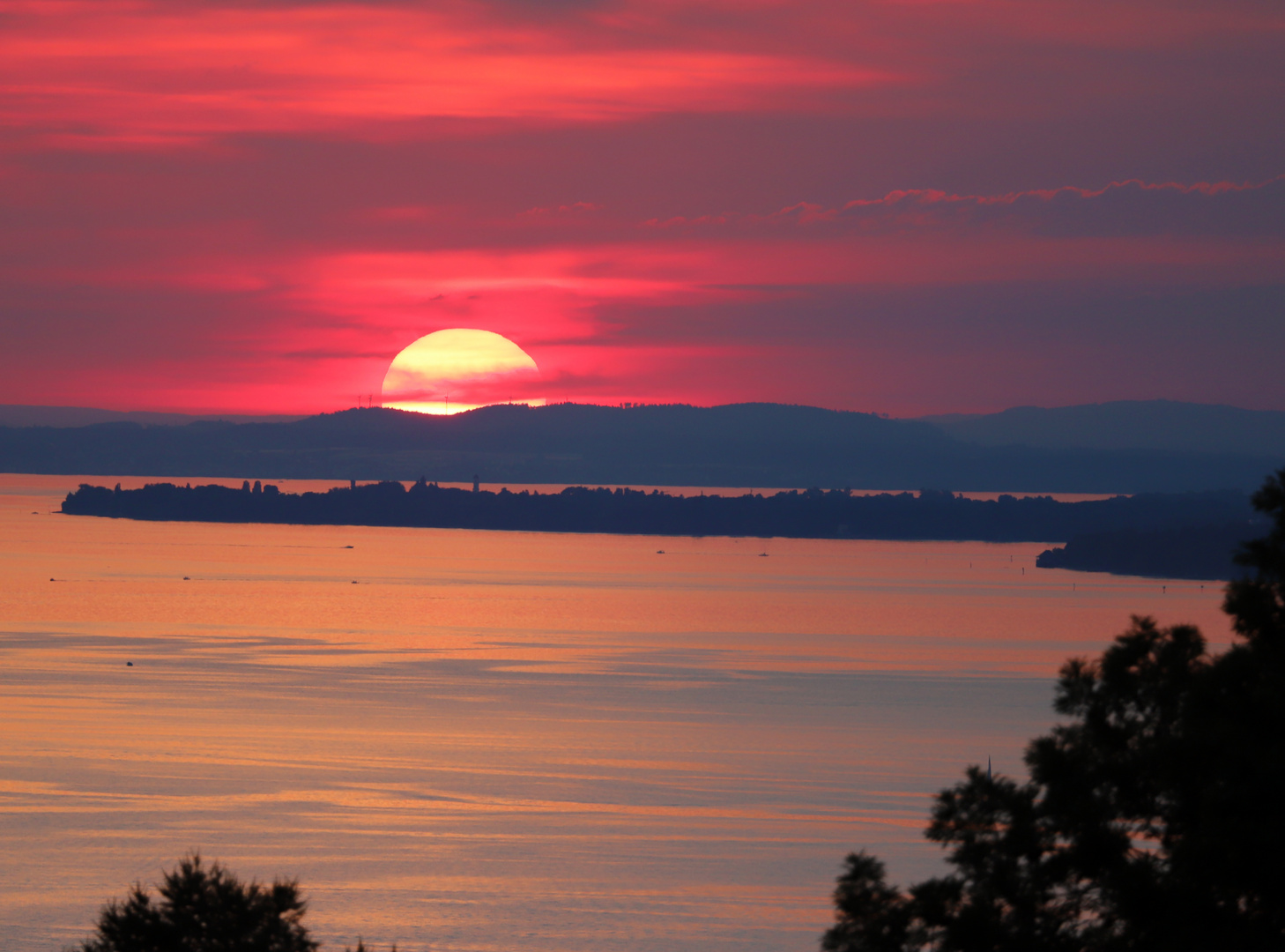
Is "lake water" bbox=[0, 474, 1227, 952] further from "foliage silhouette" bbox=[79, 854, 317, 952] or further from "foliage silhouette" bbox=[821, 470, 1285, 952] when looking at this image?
"foliage silhouette" bbox=[821, 470, 1285, 952]

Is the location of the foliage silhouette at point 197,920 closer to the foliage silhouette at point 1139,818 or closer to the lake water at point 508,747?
the foliage silhouette at point 1139,818

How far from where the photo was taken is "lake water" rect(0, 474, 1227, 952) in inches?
1251

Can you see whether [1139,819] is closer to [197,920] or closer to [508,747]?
[197,920]

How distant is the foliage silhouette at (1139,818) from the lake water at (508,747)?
19.8 metres

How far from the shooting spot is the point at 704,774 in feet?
145

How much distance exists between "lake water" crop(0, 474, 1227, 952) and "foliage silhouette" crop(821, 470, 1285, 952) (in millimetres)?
19760

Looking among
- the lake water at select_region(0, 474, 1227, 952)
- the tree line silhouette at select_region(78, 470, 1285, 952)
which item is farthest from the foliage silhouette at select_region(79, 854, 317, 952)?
the lake water at select_region(0, 474, 1227, 952)

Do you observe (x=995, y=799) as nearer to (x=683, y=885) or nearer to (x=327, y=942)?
(x=327, y=942)

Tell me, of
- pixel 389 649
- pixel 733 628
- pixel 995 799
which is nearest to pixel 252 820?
pixel 995 799

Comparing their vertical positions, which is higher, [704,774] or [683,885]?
[704,774]

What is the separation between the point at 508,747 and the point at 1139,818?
129 feet

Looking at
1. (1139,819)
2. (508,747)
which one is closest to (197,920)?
(1139,819)

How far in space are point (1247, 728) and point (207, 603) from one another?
322 ft

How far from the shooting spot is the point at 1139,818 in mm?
10352
